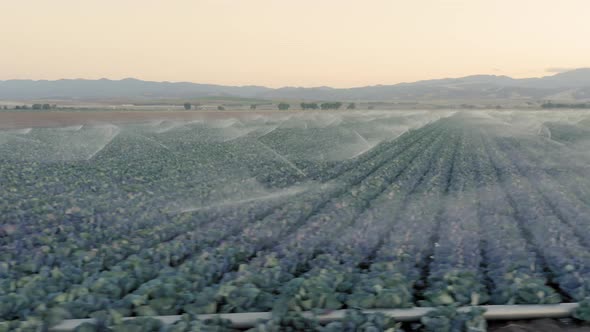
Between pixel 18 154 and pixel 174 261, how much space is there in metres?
15.4

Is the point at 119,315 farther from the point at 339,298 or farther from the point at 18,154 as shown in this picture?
the point at 18,154

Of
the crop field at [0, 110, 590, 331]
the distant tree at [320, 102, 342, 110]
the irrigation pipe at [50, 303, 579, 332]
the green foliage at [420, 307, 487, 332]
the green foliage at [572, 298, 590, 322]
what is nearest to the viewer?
the green foliage at [420, 307, 487, 332]

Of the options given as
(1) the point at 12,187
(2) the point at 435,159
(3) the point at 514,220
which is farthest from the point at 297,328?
(2) the point at 435,159

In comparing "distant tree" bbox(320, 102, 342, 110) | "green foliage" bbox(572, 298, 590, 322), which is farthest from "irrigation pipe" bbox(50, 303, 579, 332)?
"distant tree" bbox(320, 102, 342, 110)

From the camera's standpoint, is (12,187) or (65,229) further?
(12,187)

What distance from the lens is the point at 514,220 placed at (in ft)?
23.4

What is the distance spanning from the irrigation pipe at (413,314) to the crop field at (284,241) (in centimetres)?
9

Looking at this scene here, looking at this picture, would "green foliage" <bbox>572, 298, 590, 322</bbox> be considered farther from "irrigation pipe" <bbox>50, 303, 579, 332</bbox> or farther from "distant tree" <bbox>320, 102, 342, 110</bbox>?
"distant tree" <bbox>320, 102, 342, 110</bbox>

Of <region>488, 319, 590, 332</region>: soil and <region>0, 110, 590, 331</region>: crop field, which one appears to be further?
<region>0, 110, 590, 331</region>: crop field

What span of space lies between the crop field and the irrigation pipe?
0.30ft

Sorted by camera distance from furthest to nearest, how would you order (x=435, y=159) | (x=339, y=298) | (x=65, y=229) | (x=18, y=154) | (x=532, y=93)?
1. (x=532, y=93)
2. (x=18, y=154)
3. (x=435, y=159)
4. (x=65, y=229)
5. (x=339, y=298)

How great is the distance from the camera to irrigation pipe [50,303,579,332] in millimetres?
3720

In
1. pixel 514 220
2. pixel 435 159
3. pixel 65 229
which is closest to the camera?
pixel 65 229

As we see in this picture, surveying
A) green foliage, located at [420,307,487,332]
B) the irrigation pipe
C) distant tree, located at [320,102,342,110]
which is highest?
distant tree, located at [320,102,342,110]
